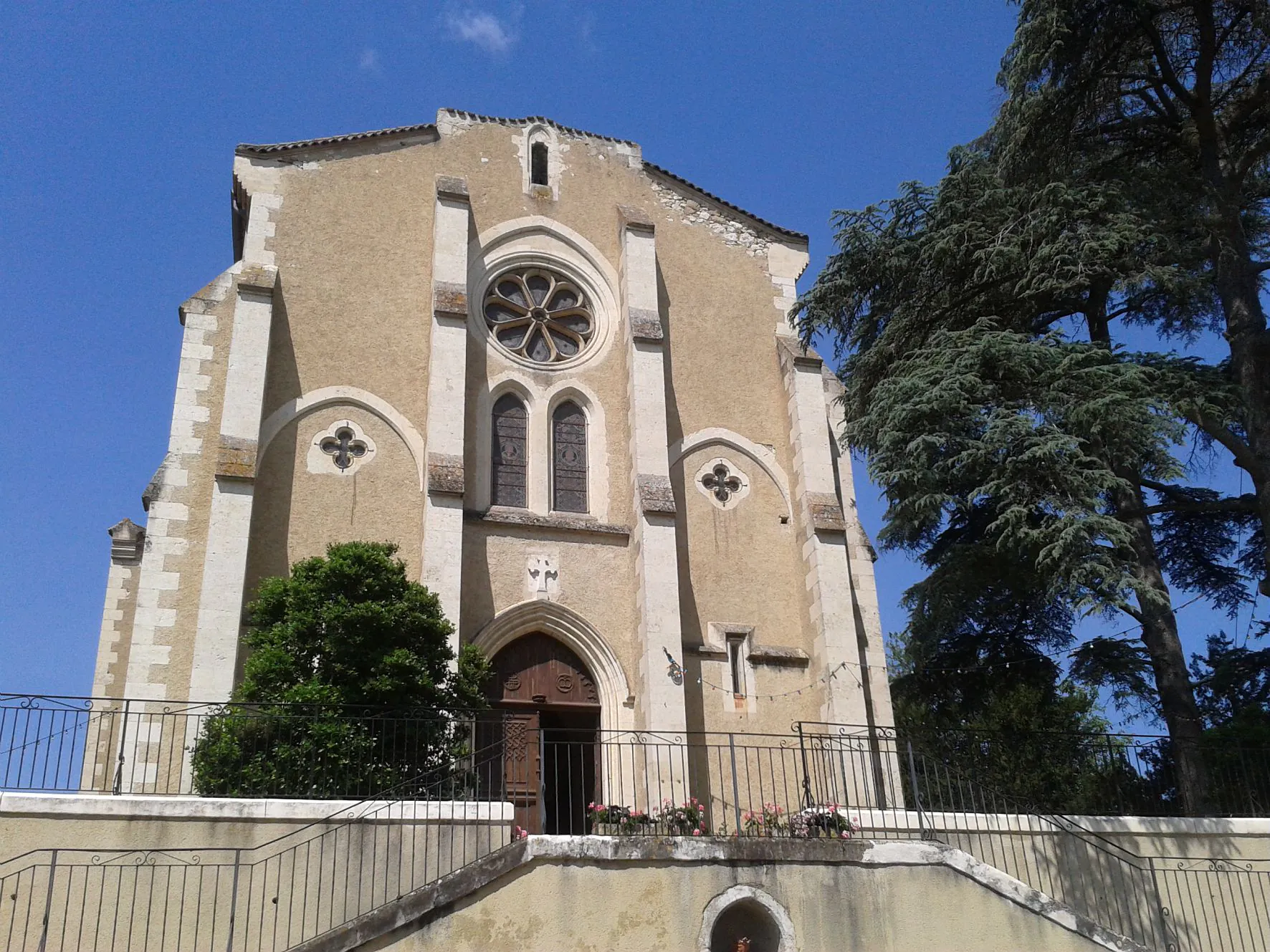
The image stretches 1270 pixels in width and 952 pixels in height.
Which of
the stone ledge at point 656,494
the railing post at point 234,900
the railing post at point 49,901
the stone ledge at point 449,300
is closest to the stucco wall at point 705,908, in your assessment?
the railing post at point 234,900

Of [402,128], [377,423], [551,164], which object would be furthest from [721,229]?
[377,423]

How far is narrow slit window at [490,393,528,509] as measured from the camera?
60.4 ft

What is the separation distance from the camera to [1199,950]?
13039mm

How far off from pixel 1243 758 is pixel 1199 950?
266 centimetres

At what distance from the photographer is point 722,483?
19.5 meters

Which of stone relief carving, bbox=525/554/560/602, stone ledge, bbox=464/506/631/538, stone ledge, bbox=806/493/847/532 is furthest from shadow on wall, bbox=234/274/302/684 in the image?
stone ledge, bbox=806/493/847/532

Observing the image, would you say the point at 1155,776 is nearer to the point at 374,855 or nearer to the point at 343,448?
the point at 374,855

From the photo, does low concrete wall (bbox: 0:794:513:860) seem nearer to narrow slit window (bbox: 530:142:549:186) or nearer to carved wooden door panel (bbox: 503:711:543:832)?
carved wooden door panel (bbox: 503:711:543:832)

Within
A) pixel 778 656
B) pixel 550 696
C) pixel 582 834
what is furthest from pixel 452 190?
pixel 582 834

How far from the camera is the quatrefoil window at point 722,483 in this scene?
1938cm

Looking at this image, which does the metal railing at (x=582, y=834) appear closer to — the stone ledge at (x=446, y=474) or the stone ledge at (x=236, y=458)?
the stone ledge at (x=446, y=474)

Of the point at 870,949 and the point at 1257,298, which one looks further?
the point at 1257,298

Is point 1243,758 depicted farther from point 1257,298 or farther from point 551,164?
point 551,164

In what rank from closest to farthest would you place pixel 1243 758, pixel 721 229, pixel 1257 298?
pixel 1243 758, pixel 1257 298, pixel 721 229
